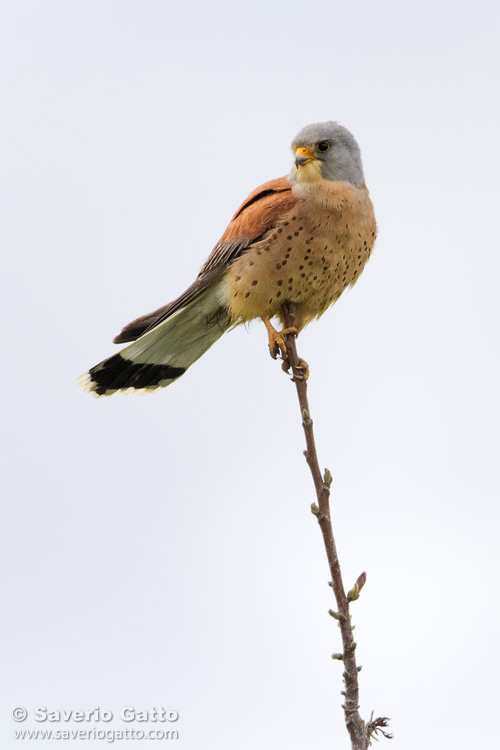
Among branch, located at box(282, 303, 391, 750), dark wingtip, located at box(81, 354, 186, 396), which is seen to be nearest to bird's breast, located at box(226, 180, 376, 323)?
dark wingtip, located at box(81, 354, 186, 396)

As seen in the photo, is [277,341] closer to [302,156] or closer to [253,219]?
[253,219]

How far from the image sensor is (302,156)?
5.26m

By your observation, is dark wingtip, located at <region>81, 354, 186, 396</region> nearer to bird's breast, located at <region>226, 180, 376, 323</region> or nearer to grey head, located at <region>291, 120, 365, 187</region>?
bird's breast, located at <region>226, 180, 376, 323</region>

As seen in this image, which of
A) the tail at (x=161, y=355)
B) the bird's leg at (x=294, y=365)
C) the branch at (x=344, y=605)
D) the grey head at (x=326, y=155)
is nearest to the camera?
the branch at (x=344, y=605)

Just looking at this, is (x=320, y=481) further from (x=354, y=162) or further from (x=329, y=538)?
(x=354, y=162)

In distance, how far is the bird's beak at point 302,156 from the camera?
5.24 metres

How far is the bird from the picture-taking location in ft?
16.9

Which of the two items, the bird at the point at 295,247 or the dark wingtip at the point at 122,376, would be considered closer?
the bird at the point at 295,247

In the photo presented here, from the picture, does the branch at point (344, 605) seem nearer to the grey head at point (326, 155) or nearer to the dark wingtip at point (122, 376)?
the grey head at point (326, 155)

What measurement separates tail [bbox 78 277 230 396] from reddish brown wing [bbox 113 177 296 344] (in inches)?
5.1

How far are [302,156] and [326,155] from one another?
136 mm

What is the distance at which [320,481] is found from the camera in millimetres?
3211

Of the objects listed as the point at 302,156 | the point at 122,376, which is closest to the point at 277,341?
the point at 302,156

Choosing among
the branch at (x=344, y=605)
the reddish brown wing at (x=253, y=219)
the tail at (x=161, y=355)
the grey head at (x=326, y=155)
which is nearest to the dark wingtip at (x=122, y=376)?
the tail at (x=161, y=355)
